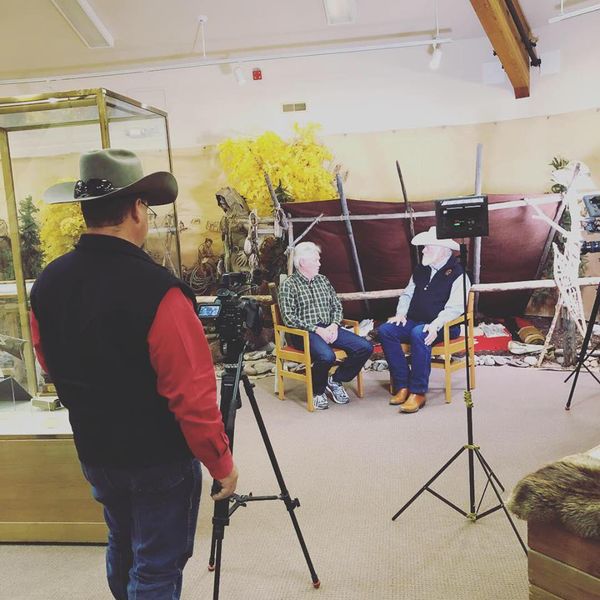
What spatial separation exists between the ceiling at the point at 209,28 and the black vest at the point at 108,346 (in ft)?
18.1

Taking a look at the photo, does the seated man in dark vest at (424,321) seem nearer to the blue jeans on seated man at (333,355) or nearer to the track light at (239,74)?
the blue jeans on seated man at (333,355)

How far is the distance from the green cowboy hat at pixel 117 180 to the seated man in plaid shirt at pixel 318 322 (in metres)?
2.83

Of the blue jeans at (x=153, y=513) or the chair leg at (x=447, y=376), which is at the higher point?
Answer: the blue jeans at (x=153, y=513)

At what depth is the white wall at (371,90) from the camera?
239 inches

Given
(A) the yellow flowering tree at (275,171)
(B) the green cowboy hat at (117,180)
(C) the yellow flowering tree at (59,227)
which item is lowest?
(C) the yellow flowering tree at (59,227)

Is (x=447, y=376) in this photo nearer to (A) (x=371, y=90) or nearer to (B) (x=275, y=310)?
(B) (x=275, y=310)

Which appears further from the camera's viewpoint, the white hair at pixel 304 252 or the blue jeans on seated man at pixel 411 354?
the white hair at pixel 304 252

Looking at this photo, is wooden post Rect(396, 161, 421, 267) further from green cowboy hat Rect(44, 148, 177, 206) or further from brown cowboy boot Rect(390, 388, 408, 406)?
green cowboy hat Rect(44, 148, 177, 206)

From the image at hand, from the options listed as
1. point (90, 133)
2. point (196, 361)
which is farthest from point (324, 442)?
point (196, 361)

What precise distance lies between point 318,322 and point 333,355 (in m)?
0.33

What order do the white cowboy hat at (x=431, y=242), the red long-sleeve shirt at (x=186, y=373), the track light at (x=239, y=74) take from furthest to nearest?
the track light at (x=239, y=74), the white cowboy hat at (x=431, y=242), the red long-sleeve shirt at (x=186, y=373)

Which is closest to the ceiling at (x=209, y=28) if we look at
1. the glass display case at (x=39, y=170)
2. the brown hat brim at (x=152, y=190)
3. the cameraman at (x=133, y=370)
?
the glass display case at (x=39, y=170)

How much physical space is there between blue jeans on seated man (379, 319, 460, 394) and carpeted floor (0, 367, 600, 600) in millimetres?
200

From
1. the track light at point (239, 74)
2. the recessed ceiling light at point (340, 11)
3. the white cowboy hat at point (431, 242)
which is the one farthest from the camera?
the track light at point (239, 74)
